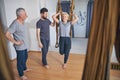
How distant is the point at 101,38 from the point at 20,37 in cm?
99

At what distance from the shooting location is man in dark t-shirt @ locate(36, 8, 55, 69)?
1605mm

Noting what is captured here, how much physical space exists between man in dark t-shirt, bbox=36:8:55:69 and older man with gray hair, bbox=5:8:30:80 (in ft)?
0.71

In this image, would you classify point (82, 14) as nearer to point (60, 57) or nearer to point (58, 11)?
point (58, 11)

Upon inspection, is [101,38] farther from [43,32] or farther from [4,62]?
[43,32]

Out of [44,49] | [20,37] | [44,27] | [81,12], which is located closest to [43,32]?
[44,27]

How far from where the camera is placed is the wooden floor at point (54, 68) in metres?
1.40

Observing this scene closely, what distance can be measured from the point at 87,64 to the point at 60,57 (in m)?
1.07

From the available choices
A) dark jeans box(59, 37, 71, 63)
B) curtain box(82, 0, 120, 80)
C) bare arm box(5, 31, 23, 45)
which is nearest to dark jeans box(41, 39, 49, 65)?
dark jeans box(59, 37, 71, 63)

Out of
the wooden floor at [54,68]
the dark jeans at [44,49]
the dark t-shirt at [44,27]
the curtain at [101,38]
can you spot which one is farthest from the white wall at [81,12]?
the dark jeans at [44,49]

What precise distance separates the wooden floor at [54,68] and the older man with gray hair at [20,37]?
7cm

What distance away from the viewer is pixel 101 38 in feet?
1.97

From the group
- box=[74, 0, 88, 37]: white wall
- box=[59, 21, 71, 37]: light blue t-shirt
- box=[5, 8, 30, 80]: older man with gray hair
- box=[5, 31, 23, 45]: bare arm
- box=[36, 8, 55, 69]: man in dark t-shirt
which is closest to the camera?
box=[74, 0, 88, 37]: white wall

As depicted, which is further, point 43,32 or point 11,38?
point 43,32

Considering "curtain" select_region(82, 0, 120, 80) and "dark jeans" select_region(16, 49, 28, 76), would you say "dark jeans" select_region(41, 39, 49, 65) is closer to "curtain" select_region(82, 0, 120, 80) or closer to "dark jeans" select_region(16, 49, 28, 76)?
"dark jeans" select_region(16, 49, 28, 76)
